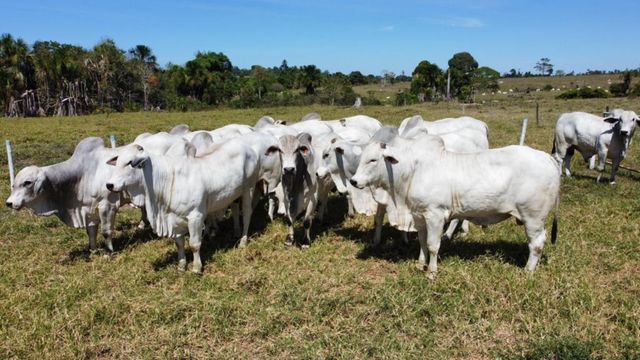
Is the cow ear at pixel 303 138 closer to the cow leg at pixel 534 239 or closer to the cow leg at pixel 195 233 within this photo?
the cow leg at pixel 195 233

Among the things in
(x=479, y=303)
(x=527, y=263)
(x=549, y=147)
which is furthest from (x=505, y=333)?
(x=549, y=147)

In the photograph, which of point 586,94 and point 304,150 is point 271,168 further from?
point 586,94

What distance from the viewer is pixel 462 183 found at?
5.17 m

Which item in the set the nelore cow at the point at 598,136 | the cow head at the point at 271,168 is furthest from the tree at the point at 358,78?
the cow head at the point at 271,168

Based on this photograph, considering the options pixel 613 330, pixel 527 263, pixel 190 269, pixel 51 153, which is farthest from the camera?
pixel 51 153

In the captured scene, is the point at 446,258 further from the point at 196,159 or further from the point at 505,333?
the point at 196,159

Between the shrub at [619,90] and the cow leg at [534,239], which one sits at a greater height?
the shrub at [619,90]

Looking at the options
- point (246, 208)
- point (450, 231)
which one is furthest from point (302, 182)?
point (450, 231)

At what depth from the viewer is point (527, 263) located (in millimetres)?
5445

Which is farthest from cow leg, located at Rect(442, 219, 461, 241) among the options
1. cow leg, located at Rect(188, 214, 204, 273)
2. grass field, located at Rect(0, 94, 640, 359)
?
cow leg, located at Rect(188, 214, 204, 273)

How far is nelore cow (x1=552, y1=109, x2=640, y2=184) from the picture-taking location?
9.30m

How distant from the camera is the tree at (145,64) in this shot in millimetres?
46688

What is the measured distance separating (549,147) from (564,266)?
9.58 m

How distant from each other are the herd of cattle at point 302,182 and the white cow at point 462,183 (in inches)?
0.4
